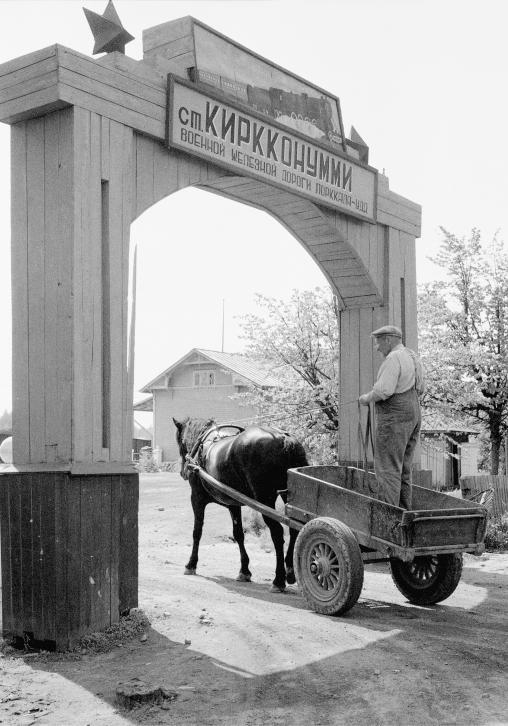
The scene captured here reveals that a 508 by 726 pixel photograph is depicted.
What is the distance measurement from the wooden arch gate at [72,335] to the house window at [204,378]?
34.3 meters

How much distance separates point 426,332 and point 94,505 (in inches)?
747

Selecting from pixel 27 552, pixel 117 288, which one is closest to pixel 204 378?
pixel 117 288

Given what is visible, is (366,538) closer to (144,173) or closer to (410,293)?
(144,173)

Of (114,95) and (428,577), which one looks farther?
(428,577)

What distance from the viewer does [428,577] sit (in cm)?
851

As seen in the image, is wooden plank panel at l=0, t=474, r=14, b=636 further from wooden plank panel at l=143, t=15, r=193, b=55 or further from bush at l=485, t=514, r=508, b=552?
bush at l=485, t=514, r=508, b=552

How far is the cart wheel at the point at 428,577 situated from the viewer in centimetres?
827

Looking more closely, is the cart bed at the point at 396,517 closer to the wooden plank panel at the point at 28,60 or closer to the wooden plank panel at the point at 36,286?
the wooden plank panel at the point at 36,286

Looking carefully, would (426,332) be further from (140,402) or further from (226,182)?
(140,402)

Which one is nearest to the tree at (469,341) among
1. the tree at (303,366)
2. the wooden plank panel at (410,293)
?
the tree at (303,366)

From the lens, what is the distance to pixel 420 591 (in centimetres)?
849

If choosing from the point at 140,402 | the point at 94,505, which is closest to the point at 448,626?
the point at 94,505

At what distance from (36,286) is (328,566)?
352cm

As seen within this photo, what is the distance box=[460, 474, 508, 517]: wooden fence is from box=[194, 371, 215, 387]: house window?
25832 mm
